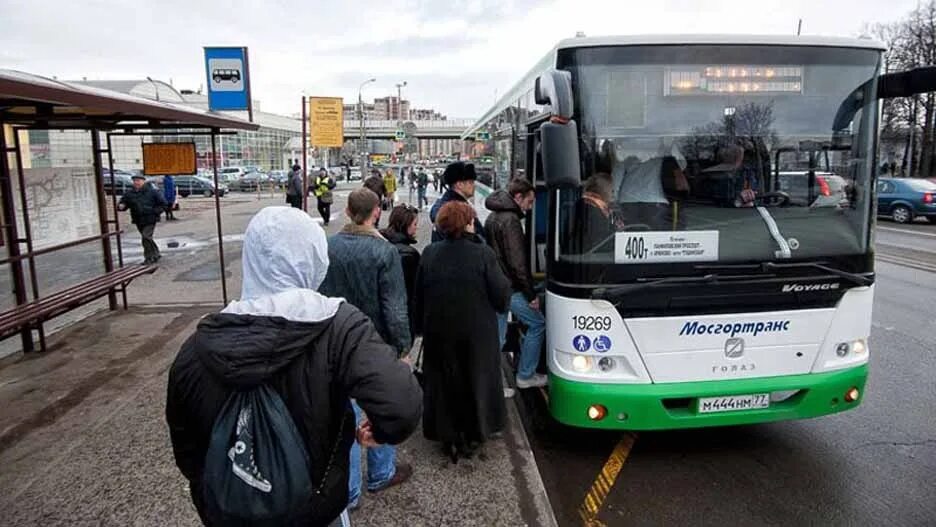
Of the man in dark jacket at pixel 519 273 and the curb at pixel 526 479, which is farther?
the man in dark jacket at pixel 519 273

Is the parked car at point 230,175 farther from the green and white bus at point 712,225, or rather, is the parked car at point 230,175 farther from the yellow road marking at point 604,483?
the green and white bus at point 712,225

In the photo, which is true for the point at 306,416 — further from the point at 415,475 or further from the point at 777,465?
the point at 777,465

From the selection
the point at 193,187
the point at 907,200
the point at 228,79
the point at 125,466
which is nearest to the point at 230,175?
the point at 193,187

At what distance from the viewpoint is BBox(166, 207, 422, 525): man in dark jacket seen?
1.79m

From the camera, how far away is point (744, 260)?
3.98 meters

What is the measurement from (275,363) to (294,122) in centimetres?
10587

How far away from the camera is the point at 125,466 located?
13.5 ft

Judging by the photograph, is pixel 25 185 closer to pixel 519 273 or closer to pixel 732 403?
pixel 519 273

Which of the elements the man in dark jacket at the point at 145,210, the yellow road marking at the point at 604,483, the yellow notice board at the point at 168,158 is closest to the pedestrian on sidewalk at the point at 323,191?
the man in dark jacket at the point at 145,210

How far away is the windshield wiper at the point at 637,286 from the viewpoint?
3867mm

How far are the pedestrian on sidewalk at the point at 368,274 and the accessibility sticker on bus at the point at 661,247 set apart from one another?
4.50 feet

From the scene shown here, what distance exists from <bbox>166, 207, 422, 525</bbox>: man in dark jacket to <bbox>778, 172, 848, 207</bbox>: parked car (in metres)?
3.16

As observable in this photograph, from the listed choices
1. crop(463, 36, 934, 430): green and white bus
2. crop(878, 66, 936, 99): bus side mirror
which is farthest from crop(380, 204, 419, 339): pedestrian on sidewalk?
crop(878, 66, 936, 99): bus side mirror

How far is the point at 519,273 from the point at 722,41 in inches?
82.3
